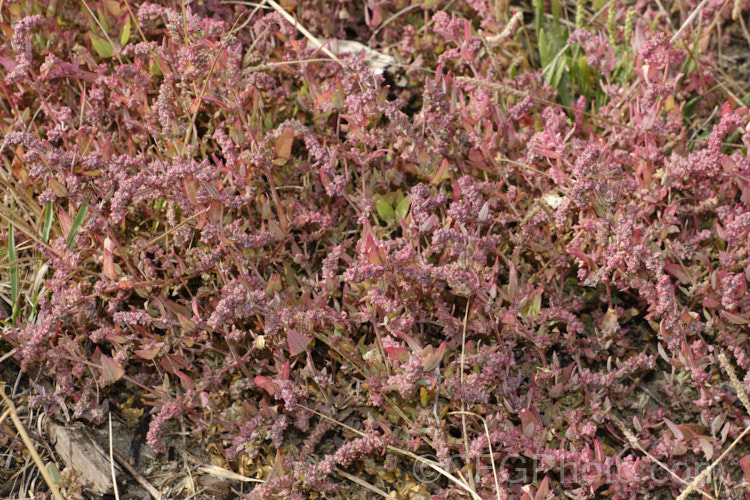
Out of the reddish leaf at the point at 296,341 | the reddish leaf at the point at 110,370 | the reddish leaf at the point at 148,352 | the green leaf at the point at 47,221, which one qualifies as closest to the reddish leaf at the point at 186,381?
the reddish leaf at the point at 148,352

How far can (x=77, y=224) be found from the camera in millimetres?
2578

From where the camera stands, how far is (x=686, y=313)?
2451 mm

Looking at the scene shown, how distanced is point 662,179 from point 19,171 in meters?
2.68

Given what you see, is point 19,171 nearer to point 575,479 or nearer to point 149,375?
point 149,375

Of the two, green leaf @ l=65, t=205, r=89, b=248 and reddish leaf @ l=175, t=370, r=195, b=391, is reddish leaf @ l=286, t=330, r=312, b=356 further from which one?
green leaf @ l=65, t=205, r=89, b=248

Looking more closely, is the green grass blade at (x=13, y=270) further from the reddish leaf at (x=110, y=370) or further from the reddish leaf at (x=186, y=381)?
the reddish leaf at (x=186, y=381)

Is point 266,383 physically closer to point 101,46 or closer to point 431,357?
point 431,357

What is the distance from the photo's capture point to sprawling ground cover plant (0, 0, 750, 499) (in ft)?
7.75

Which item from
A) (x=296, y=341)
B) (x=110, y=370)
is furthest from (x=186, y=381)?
(x=296, y=341)

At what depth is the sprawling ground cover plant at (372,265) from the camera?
2.36 metres

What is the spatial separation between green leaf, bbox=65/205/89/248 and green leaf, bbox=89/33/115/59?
839mm

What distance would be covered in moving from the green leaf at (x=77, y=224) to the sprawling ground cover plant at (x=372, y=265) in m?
0.02

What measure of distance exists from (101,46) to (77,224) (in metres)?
0.92

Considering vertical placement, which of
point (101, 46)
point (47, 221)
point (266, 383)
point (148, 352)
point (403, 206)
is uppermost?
point (101, 46)
